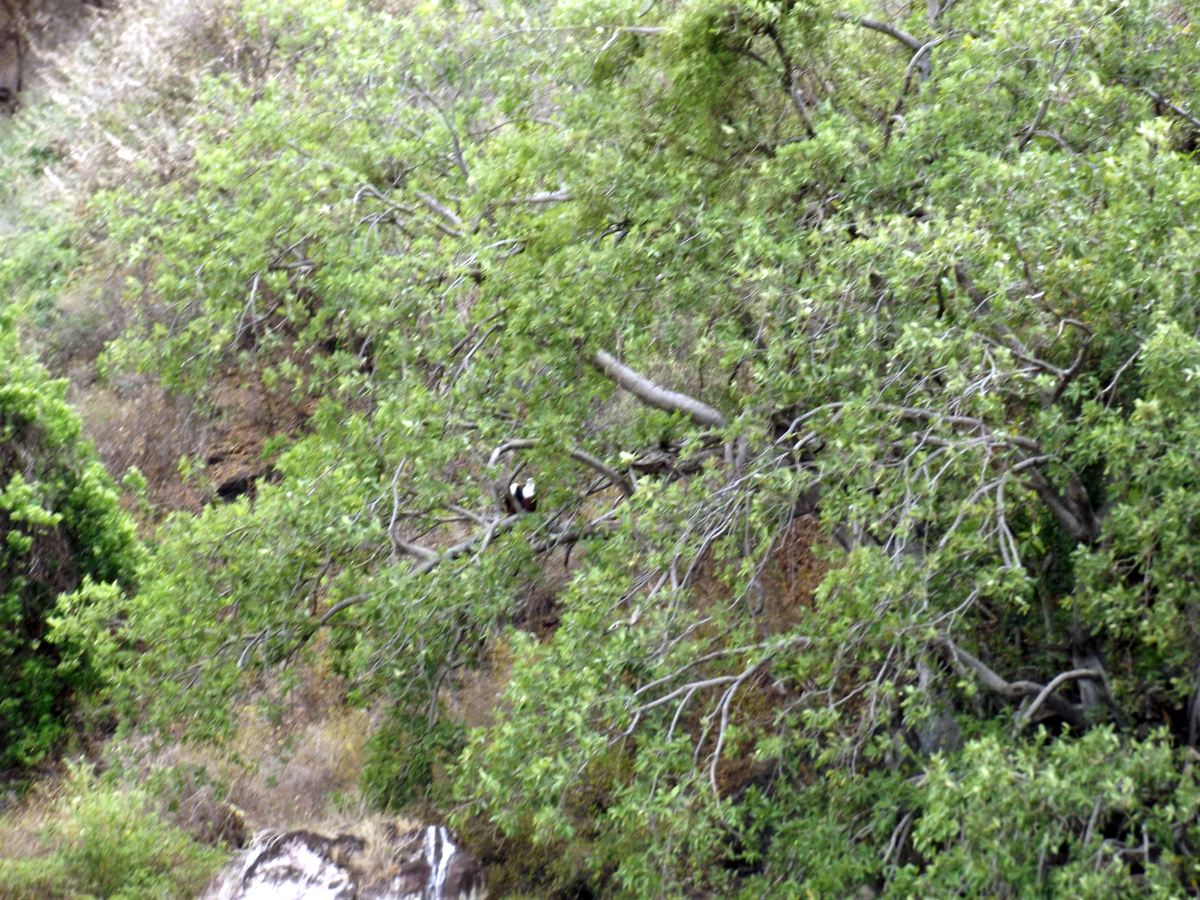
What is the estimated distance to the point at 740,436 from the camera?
726cm

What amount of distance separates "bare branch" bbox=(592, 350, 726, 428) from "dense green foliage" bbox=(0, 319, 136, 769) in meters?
5.38

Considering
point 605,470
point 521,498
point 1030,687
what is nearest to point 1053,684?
point 1030,687

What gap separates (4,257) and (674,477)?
12.0m

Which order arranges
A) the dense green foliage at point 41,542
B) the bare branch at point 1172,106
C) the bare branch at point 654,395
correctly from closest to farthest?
the bare branch at point 1172,106, the bare branch at point 654,395, the dense green foliage at point 41,542

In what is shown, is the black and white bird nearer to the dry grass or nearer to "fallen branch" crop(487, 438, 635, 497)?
"fallen branch" crop(487, 438, 635, 497)

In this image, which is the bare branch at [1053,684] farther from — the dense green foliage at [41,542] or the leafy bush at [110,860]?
the dense green foliage at [41,542]

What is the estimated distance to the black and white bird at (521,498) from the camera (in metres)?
9.05

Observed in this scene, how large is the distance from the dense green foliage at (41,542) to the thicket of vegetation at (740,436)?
1.62m

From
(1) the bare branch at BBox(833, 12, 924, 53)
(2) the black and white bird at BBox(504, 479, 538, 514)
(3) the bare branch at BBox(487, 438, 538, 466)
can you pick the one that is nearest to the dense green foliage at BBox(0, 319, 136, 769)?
(2) the black and white bird at BBox(504, 479, 538, 514)

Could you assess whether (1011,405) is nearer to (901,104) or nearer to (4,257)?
(901,104)

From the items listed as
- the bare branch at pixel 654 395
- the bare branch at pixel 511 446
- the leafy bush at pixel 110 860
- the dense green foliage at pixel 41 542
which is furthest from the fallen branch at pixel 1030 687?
the dense green foliage at pixel 41 542

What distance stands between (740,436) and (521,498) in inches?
93.5

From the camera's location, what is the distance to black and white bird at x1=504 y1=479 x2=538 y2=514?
9.05m

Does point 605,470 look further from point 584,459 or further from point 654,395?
point 654,395
